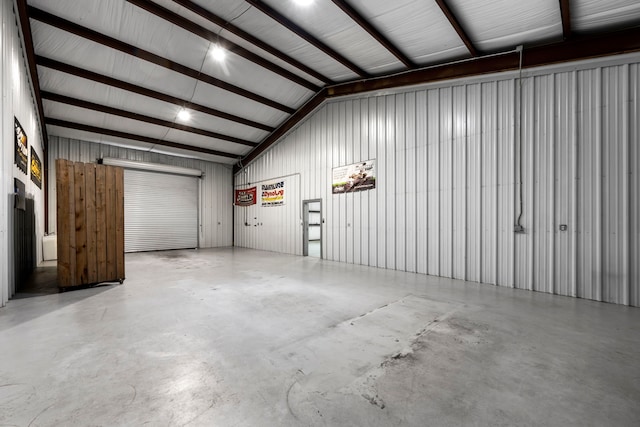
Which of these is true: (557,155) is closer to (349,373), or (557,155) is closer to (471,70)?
(471,70)

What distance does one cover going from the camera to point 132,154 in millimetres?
11727

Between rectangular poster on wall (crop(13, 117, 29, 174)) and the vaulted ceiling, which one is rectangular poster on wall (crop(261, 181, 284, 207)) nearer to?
the vaulted ceiling

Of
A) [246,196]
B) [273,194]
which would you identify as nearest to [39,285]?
[273,194]

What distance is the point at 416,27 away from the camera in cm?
563

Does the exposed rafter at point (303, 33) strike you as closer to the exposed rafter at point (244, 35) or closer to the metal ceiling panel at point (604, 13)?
the exposed rafter at point (244, 35)

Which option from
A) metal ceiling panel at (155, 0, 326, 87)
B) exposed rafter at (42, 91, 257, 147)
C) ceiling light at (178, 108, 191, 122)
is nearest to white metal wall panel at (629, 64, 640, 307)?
metal ceiling panel at (155, 0, 326, 87)

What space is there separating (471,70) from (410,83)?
144 cm

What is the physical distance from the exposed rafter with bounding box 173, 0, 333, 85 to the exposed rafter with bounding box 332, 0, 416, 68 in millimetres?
2257

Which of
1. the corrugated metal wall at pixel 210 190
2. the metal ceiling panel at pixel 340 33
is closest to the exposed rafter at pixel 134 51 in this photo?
the metal ceiling panel at pixel 340 33

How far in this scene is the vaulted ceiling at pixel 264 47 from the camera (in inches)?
197

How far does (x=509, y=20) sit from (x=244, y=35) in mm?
5332

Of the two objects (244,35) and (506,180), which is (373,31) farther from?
(506,180)

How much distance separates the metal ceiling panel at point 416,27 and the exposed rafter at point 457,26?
0.56 feet

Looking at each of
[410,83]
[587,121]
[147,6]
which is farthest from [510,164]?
[147,6]
